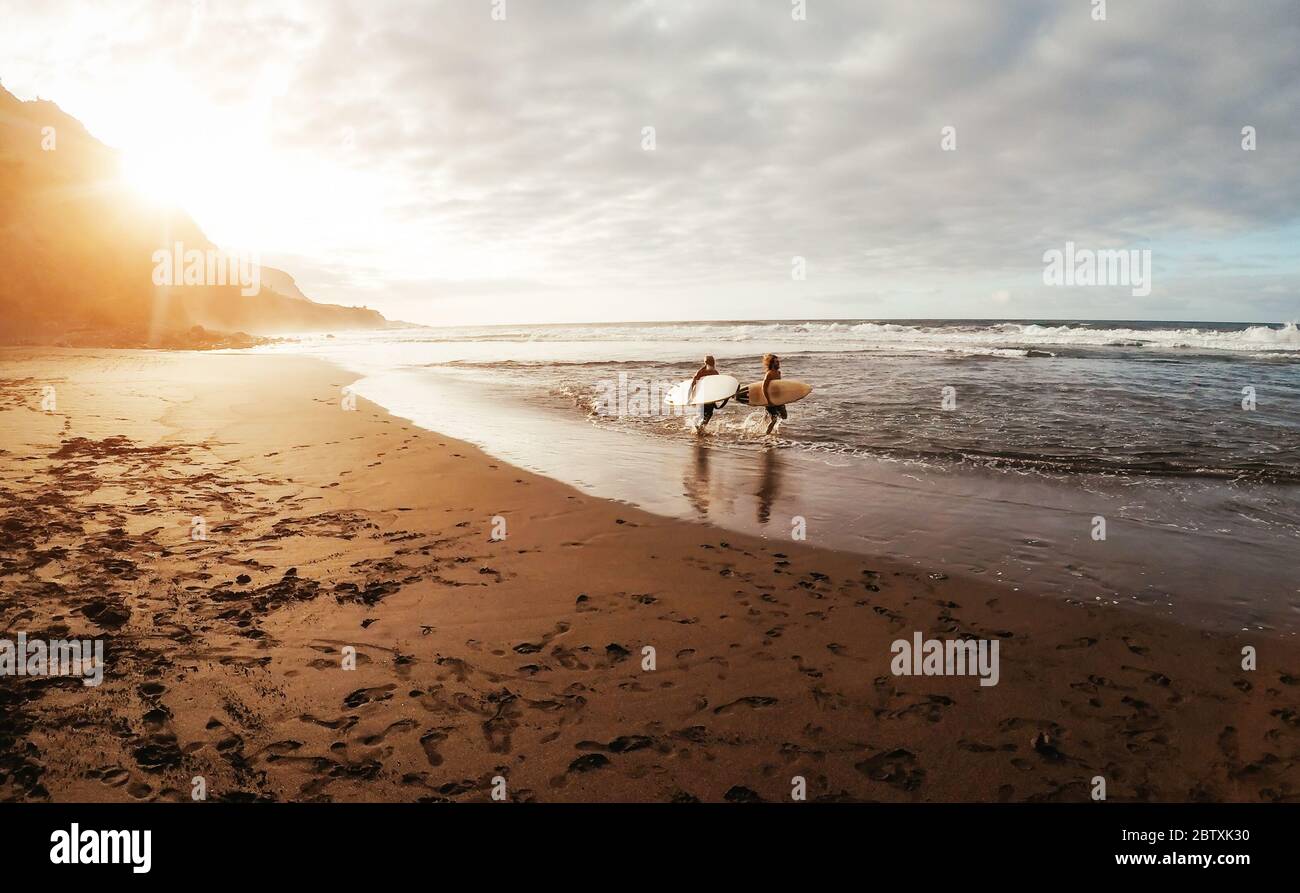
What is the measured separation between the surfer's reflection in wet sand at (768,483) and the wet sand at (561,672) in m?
1.11

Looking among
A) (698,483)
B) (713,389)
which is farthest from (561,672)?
(713,389)

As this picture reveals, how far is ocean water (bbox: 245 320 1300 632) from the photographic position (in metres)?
6.17

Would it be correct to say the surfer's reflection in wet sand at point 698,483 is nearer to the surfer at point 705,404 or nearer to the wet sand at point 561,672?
the wet sand at point 561,672

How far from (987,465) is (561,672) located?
30.8 feet

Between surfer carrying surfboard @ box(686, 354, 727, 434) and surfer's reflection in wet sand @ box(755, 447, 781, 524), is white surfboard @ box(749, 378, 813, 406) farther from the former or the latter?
surfer's reflection in wet sand @ box(755, 447, 781, 524)

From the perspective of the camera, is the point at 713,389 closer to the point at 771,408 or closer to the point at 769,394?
the point at 769,394

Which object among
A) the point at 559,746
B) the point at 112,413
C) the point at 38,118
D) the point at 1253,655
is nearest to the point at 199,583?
the point at 559,746

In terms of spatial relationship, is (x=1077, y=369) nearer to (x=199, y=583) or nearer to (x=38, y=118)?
(x=199, y=583)

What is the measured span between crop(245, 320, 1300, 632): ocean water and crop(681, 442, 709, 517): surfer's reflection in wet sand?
6cm

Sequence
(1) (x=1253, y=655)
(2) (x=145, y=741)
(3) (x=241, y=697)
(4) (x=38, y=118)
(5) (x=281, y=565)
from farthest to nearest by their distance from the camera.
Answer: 1. (4) (x=38, y=118)
2. (5) (x=281, y=565)
3. (1) (x=1253, y=655)
4. (3) (x=241, y=697)
5. (2) (x=145, y=741)

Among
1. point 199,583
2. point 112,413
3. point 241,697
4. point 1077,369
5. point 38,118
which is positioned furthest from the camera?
→ point 38,118

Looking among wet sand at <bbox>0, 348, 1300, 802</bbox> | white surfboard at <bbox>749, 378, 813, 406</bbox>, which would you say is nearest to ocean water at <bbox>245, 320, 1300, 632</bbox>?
white surfboard at <bbox>749, 378, 813, 406</bbox>
